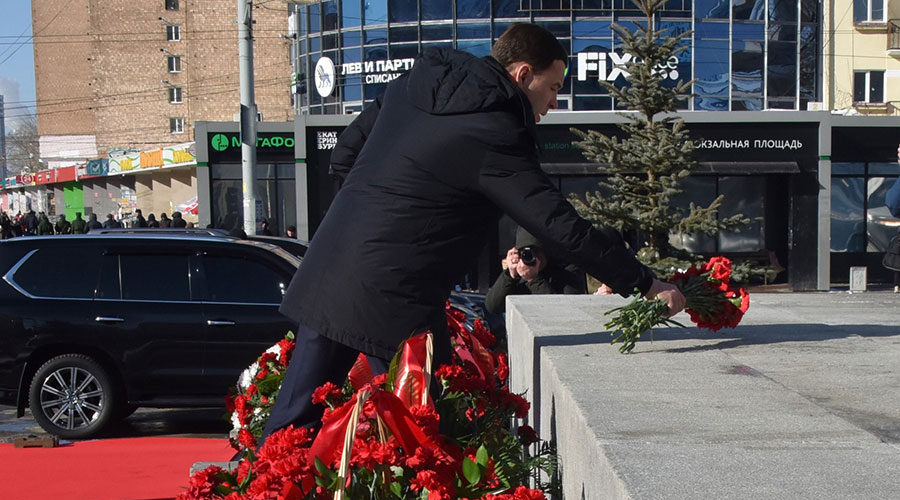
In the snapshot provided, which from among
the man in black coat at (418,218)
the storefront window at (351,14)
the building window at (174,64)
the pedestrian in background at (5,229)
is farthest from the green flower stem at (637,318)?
the building window at (174,64)

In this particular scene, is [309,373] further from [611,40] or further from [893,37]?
[893,37]

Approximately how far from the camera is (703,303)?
13.3ft

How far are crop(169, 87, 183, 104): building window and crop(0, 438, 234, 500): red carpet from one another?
6627cm

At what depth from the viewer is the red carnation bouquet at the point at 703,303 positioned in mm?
3768

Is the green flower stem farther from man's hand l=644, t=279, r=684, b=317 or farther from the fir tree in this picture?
the fir tree

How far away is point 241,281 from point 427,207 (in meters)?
6.16

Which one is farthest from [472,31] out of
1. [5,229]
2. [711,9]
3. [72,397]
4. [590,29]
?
[72,397]

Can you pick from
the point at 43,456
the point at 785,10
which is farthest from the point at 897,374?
the point at 785,10

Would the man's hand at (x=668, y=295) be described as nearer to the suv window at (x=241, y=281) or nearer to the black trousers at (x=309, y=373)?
the black trousers at (x=309, y=373)

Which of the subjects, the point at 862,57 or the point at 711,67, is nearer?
the point at 711,67

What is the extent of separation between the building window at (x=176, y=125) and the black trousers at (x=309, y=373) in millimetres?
71181

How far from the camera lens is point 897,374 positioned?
3.25 metres

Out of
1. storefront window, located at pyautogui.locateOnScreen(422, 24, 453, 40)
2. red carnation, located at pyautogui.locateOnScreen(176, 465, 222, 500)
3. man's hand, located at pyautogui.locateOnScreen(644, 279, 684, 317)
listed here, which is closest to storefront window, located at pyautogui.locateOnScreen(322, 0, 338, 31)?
storefront window, located at pyautogui.locateOnScreen(422, 24, 453, 40)

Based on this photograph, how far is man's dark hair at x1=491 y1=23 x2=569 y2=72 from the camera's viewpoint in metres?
3.08
